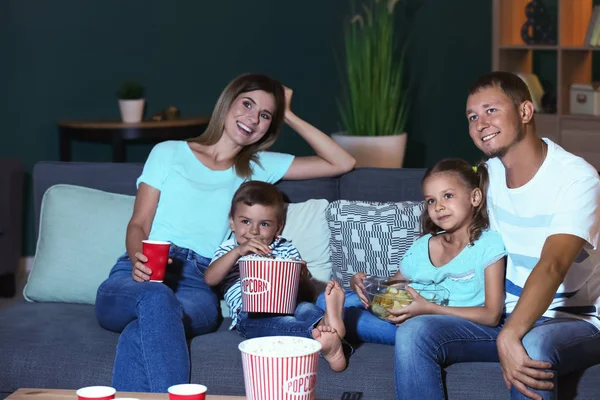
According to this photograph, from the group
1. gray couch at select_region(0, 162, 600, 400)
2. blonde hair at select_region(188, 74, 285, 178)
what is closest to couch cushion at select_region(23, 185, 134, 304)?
gray couch at select_region(0, 162, 600, 400)

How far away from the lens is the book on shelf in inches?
193

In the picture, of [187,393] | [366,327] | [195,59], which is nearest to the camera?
[187,393]

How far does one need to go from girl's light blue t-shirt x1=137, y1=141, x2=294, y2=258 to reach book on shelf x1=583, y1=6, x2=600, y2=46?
107 inches

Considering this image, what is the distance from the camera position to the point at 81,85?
5.21 meters

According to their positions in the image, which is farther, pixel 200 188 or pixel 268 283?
pixel 200 188

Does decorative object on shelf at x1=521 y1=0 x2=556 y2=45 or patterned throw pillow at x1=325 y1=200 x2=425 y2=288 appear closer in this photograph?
patterned throw pillow at x1=325 y1=200 x2=425 y2=288

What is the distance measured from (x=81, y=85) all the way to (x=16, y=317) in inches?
105

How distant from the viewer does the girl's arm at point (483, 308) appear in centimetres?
231

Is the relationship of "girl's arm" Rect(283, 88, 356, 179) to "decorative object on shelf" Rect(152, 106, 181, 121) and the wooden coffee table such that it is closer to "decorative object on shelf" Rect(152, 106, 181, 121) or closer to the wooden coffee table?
the wooden coffee table

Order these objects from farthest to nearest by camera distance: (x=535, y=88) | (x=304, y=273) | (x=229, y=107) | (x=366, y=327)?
(x=535, y=88) → (x=229, y=107) → (x=304, y=273) → (x=366, y=327)

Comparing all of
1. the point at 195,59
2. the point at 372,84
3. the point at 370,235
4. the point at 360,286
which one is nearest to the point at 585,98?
the point at 372,84

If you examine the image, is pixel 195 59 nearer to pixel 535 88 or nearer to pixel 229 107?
pixel 535 88

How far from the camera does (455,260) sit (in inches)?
95.7

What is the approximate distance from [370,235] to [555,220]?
27.6 inches
